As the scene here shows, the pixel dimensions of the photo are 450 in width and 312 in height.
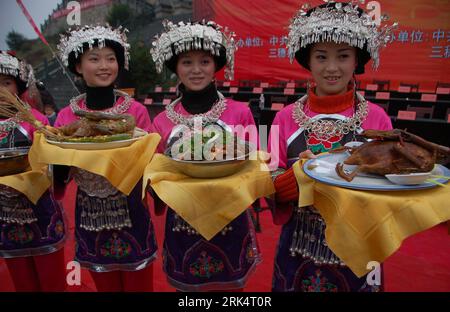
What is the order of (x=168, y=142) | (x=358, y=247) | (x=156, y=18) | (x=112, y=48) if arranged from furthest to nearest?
(x=156, y=18) < (x=112, y=48) < (x=168, y=142) < (x=358, y=247)

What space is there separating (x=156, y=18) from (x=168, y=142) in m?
10.5

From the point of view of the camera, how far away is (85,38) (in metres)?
1.86

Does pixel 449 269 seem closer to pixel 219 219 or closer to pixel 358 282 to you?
pixel 358 282

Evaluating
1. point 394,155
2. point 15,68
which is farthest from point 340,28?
point 15,68

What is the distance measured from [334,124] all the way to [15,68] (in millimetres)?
1943

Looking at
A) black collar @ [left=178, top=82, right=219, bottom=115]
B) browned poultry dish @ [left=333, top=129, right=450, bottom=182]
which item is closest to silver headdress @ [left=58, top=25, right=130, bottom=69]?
black collar @ [left=178, top=82, right=219, bottom=115]

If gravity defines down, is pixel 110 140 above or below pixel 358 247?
above

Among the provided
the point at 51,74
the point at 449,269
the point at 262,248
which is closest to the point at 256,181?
the point at 262,248

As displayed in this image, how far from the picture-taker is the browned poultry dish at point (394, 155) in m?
0.98

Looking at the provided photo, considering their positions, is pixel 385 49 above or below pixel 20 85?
above

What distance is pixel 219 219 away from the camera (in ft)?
3.70

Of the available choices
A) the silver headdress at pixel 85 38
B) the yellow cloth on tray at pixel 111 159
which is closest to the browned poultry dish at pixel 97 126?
the yellow cloth on tray at pixel 111 159

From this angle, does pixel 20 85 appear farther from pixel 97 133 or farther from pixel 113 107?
pixel 97 133

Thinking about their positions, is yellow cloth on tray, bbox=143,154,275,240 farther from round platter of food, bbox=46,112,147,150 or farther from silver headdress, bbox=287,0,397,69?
silver headdress, bbox=287,0,397,69
